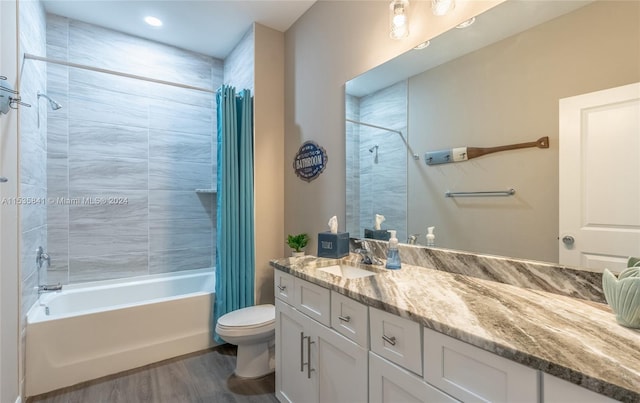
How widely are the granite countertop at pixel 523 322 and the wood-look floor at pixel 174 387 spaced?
3.69ft

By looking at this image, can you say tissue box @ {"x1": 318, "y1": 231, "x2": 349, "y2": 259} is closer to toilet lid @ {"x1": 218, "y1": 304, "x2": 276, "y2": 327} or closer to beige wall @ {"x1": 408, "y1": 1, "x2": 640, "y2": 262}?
beige wall @ {"x1": 408, "y1": 1, "x2": 640, "y2": 262}

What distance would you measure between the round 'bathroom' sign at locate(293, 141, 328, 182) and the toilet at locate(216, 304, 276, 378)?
1101 millimetres

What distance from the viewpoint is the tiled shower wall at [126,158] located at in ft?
8.30

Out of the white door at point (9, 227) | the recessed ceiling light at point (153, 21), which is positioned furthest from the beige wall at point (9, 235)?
the recessed ceiling light at point (153, 21)

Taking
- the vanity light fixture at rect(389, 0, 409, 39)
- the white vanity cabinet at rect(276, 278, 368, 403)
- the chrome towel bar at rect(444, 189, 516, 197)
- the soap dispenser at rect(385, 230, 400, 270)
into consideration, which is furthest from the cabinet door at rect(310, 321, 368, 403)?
the vanity light fixture at rect(389, 0, 409, 39)

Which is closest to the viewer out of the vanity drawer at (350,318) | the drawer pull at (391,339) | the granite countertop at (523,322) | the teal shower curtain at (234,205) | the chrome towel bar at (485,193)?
the granite countertop at (523,322)

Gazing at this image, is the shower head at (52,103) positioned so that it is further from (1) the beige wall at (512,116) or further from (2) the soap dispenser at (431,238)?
(2) the soap dispenser at (431,238)

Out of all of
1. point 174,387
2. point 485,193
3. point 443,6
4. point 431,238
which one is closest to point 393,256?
point 431,238

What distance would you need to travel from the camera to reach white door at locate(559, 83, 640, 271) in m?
0.92

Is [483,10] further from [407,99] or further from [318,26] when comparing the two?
[318,26]

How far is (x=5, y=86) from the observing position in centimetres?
153

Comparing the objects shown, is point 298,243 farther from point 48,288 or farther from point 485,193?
point 48,288

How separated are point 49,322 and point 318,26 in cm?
280

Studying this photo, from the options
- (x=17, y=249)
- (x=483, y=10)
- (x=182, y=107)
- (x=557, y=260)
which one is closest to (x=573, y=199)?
(x=557, y=260)
